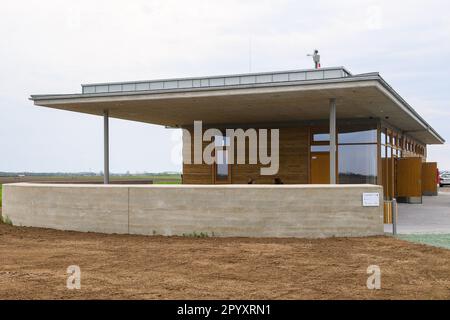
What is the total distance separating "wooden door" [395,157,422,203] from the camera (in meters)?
23.0

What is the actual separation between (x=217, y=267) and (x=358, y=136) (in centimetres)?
1361

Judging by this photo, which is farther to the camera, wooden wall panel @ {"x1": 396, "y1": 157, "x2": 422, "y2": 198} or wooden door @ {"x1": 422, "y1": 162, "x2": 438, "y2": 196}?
wooden door @ {"x1": 422, "y1": 162, "x2": 438, "y2": 196}

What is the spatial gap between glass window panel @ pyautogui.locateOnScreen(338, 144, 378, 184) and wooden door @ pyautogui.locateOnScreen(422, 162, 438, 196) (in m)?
11.1

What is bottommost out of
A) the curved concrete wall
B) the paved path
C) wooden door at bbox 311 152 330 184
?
→ the paved path

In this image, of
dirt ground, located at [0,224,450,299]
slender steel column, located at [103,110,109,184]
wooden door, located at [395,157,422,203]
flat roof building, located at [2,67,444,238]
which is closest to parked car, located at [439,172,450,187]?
flat roof building, located at [2,67,444,238]

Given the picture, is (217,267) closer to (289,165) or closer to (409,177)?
(289,165)

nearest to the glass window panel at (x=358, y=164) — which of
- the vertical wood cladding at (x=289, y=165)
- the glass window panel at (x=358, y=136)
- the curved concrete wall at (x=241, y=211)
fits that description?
the glass window panel at (x=358, y=136)

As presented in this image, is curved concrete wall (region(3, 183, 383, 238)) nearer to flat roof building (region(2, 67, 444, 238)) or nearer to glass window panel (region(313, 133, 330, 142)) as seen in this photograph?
flat roof building (region(2, 67, 444, 238))

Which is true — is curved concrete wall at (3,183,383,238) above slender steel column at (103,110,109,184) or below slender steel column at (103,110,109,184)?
below

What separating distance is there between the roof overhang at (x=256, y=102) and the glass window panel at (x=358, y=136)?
2.20ft

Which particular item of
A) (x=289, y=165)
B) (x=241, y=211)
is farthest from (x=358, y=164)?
(x=241, y=211)
